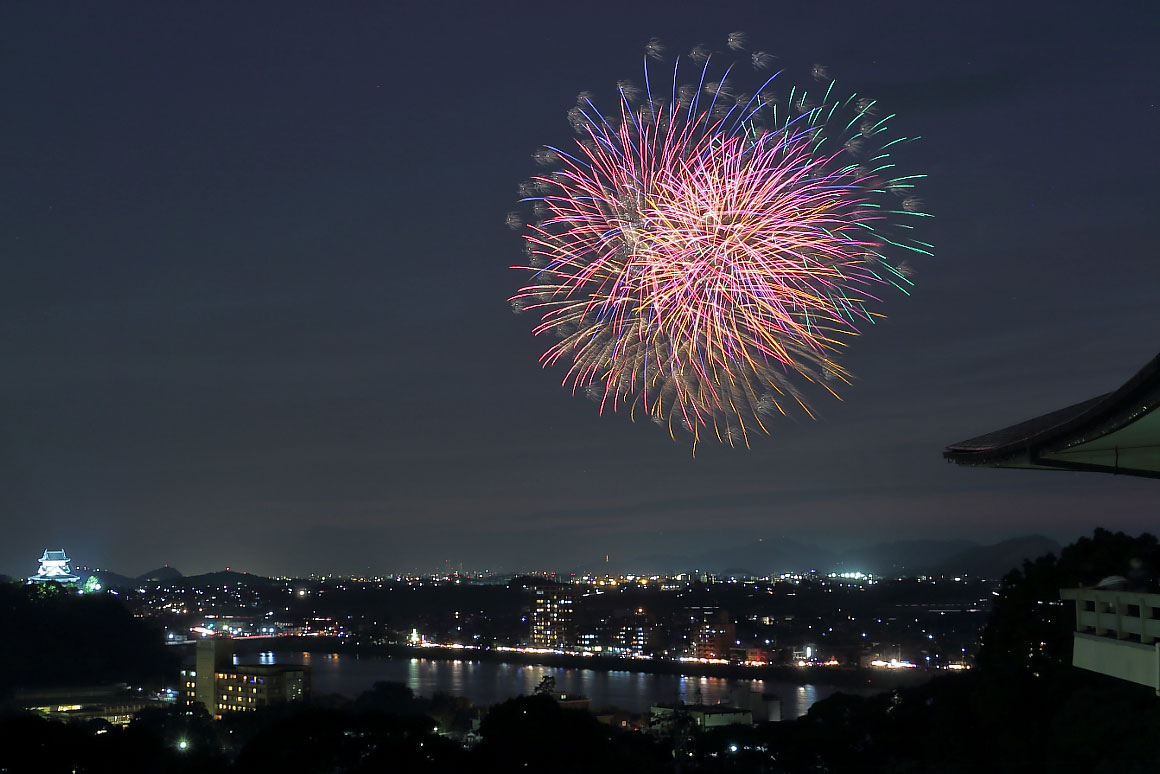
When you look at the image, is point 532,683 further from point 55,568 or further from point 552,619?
point 55,568

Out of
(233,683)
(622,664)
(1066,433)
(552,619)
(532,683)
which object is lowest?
(532,683)

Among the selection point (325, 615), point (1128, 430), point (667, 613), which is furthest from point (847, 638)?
point (1128, 430)

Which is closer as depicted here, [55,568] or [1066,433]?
[1066,433]

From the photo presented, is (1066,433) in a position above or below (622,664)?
above

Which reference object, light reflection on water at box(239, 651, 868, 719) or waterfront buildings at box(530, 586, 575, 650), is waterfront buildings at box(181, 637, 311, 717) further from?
waterfront buildings at box(530, 586, 575, 650)

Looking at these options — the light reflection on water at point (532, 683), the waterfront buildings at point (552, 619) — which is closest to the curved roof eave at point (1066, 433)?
the light reflection on water at point (532, 683)

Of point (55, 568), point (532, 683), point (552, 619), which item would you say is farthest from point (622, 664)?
point (55, 568)

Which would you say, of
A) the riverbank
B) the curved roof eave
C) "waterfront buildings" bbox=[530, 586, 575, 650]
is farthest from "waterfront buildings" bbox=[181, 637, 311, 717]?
the curved roof eave
